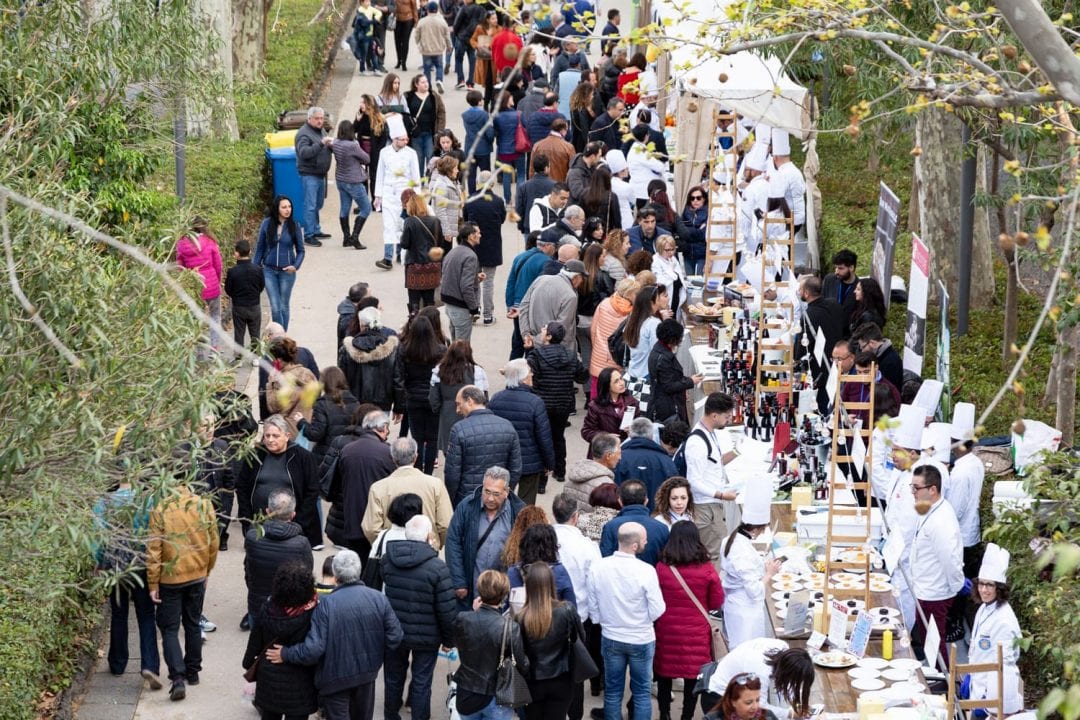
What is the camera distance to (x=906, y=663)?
357 inches

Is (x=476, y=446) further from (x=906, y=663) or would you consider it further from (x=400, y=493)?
(x=906, y=663)

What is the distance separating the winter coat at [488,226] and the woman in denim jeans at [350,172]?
2452mm

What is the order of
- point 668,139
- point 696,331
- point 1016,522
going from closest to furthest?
point 1016,522 < point 696,331 < point 668,139

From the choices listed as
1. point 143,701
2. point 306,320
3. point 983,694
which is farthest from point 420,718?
point 306,320

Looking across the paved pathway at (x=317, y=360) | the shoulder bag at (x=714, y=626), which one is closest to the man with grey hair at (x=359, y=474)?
the paved pathway at (x=317, y=360)

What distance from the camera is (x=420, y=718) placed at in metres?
9.50

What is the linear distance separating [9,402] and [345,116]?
727 inches

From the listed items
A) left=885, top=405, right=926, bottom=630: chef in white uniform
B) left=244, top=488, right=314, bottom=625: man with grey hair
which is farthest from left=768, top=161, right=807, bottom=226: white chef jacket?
left=244, top=488, right=314, bottom=625: man with grey hair

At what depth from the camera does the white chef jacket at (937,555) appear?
387 inches

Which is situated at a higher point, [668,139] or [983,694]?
[668,139]

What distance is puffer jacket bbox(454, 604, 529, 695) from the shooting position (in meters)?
8.59

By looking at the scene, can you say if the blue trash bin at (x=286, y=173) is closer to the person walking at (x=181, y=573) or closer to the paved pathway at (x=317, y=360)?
the paved pathway at (x=317, y=360)

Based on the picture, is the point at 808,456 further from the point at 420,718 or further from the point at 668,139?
the point at 668,139

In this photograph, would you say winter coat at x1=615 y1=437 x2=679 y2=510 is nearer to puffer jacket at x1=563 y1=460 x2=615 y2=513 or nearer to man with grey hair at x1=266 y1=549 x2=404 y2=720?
puffer jacket at x1=563 y1=460 x2=615 y2=513
